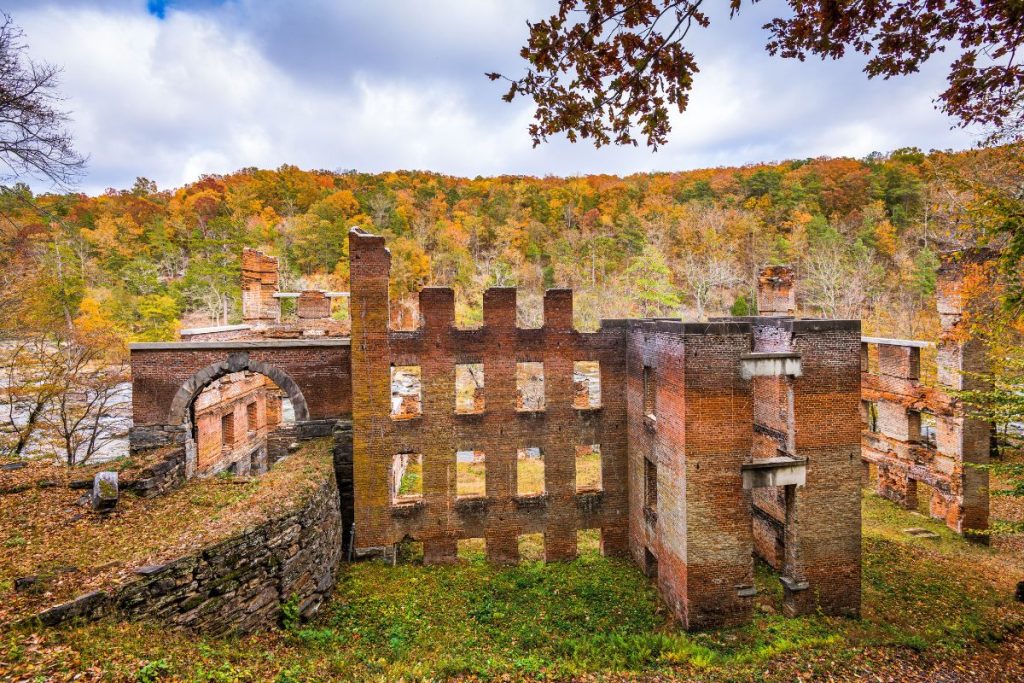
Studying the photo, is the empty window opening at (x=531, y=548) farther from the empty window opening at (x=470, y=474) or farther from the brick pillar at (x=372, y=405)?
the brick pillar at (x=372, y=405)

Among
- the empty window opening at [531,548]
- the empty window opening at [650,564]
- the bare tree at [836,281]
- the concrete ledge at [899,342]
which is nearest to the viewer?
the empty window opening at [650,564]

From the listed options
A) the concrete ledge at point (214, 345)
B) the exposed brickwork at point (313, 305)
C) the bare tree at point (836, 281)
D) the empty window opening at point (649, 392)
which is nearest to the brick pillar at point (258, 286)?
the exposed brickwork at point (313, 305)

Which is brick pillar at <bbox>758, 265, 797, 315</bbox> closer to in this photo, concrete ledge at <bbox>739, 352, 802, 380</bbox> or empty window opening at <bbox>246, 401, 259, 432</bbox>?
concrete ledge at <bbox>739, 352, 802, 380</bbox>

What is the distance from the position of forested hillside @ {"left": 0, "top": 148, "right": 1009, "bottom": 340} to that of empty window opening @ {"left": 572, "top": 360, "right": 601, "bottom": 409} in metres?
4.40

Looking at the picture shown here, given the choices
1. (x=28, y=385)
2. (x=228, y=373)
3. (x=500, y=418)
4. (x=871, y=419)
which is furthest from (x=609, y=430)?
(x=28, y=385)

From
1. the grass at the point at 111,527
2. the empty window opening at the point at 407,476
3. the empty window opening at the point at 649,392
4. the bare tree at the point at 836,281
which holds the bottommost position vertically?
the empty window opening at the point at 407,476

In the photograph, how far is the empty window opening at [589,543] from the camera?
16.0 m

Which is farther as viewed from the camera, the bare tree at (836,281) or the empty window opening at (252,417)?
the bare tree at (836,281)

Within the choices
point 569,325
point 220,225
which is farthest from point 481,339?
point 220,225

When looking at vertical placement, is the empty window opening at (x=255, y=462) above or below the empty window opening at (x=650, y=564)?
above

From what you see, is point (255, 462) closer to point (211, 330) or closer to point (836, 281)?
point (211, 330)

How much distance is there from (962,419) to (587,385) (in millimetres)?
15919

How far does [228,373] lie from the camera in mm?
14250

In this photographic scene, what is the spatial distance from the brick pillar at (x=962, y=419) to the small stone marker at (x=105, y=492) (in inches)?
969
